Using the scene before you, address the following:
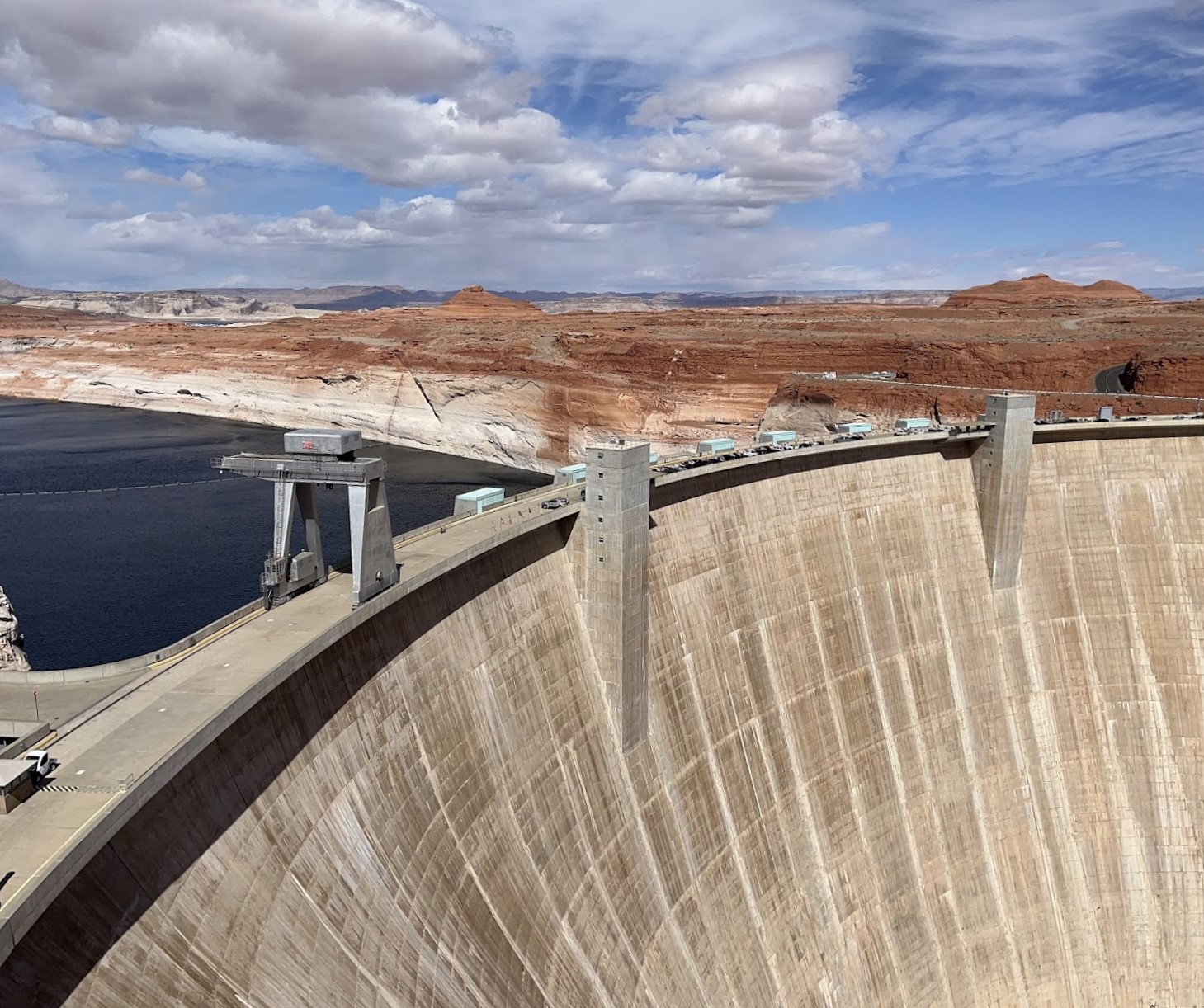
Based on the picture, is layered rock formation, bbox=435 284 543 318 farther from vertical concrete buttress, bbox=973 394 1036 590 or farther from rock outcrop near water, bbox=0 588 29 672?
rock outcrop near water, bbox=0 588 29 672

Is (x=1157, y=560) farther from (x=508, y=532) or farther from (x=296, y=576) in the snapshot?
(x=296, y=576)

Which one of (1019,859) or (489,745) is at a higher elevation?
(489,745)

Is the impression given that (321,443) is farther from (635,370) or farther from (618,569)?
(635,370)

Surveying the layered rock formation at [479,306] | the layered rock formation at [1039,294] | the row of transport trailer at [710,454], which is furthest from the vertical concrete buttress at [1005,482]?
the layered rock formation at [479,306]

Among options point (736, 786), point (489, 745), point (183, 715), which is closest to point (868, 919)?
point (736, 786)

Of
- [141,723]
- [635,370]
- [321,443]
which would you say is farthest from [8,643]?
[635,370]

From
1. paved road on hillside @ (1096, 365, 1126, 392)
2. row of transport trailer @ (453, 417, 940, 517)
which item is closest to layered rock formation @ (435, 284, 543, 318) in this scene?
paved road on hillside @ (1096, 365, 1126, 392)
